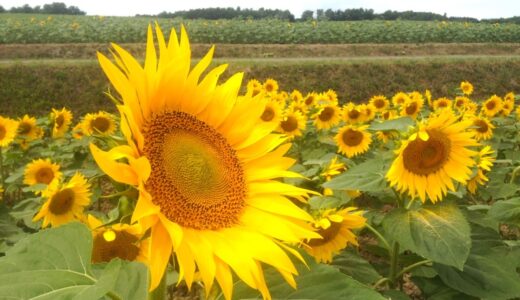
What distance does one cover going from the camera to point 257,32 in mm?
26000

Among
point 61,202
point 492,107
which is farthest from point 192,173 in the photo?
point 492,107

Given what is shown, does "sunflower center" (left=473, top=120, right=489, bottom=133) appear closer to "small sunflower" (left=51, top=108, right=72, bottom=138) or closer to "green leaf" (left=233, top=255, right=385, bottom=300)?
"small sunflower" (left=51, top=108, right=72, bottom=138)

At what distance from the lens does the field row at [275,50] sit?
1886cm

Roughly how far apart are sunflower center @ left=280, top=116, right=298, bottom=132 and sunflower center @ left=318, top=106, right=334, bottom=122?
531 millimetres

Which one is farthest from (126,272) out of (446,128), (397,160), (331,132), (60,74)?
(60,74)

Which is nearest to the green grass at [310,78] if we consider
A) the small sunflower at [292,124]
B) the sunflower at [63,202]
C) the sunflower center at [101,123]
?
the sunflower center at [101,123]

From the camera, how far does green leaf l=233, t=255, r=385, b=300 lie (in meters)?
1.08

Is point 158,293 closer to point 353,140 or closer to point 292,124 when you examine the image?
point 353,140

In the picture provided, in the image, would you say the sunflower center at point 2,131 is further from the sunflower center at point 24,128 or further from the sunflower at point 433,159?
the sunflower at point 433,159

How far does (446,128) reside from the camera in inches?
91.9

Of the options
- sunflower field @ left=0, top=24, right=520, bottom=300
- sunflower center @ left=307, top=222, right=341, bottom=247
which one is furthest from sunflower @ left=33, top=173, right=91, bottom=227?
sunflower center @ left=307, top=222, right=341, bottom=247

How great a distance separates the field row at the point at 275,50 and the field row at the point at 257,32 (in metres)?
2.58

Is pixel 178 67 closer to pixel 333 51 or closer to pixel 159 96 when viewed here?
pixel 159 96

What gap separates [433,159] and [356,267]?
55cm
